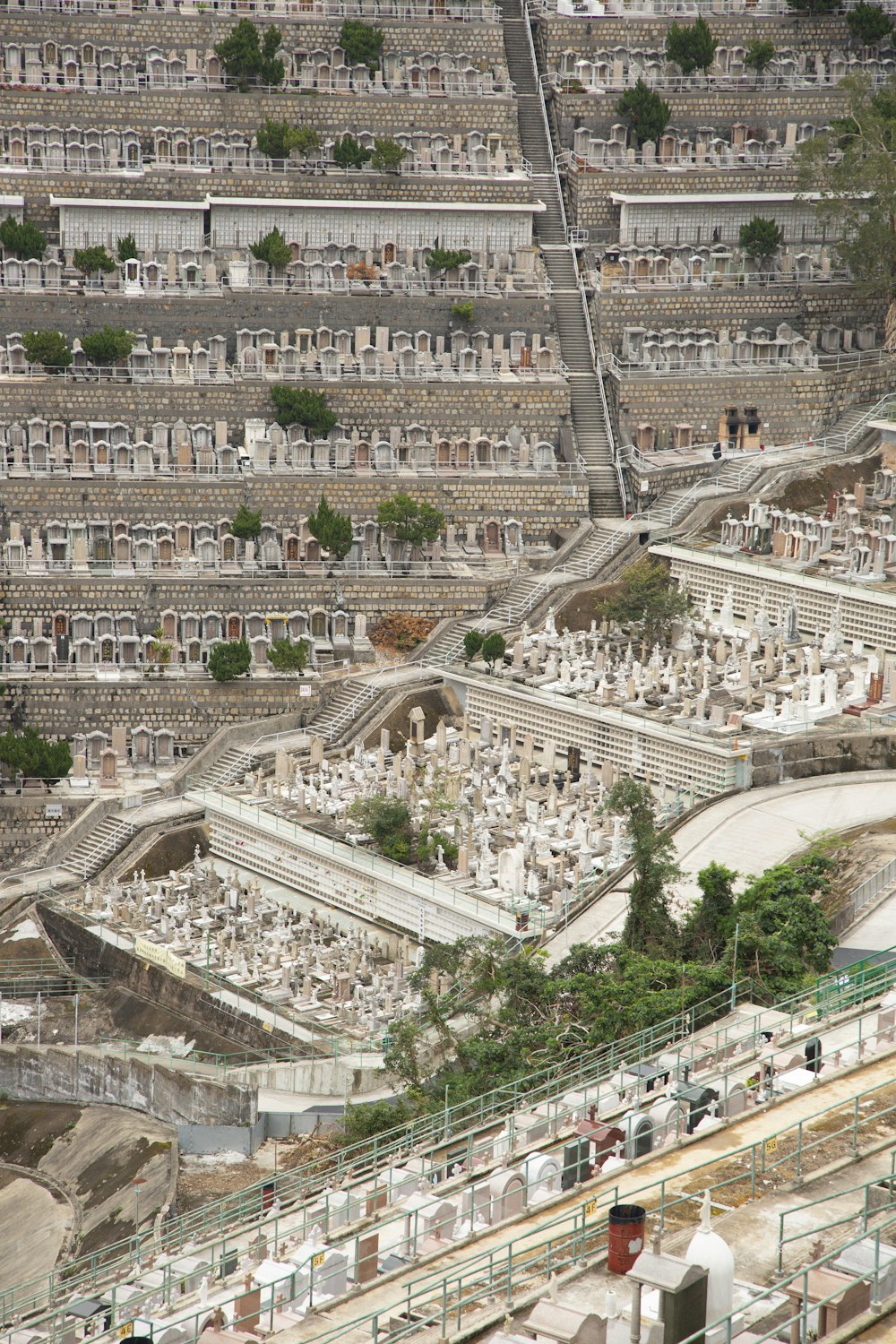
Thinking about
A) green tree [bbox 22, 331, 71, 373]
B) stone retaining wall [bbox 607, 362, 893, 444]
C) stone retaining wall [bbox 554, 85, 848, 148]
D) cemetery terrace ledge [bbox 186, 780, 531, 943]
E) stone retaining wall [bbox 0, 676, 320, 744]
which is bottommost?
cemetery terrace ledge [bbox 186, 780, 531, 943]

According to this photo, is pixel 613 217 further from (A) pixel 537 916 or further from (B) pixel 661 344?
(A) pixel 537 916

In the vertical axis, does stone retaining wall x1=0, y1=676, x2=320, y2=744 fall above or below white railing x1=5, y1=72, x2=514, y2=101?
below

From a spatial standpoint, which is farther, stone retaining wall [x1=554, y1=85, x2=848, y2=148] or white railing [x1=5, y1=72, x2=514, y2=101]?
stone retaining wall [x1=554, y1=85, x2=848, y2=148]

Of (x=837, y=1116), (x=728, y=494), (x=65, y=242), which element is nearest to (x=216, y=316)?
(x=65, y=242)

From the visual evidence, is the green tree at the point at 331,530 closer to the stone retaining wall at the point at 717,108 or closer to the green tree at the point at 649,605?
the green tree at the point at 649,605

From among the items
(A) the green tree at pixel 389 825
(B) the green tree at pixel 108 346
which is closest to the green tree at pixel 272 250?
(B) the green tree at pixel 108 346

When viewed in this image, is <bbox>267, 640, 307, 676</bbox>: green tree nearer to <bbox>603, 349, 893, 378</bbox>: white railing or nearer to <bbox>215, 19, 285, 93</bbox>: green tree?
<bbox>603, 349, 893, 378</bbox>: white railing

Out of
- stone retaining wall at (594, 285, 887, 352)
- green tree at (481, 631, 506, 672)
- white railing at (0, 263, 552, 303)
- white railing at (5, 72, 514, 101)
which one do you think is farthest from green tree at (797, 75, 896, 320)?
green tree at (481, 631, 506, 672)

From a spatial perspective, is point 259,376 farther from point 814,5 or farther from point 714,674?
point 814,5
